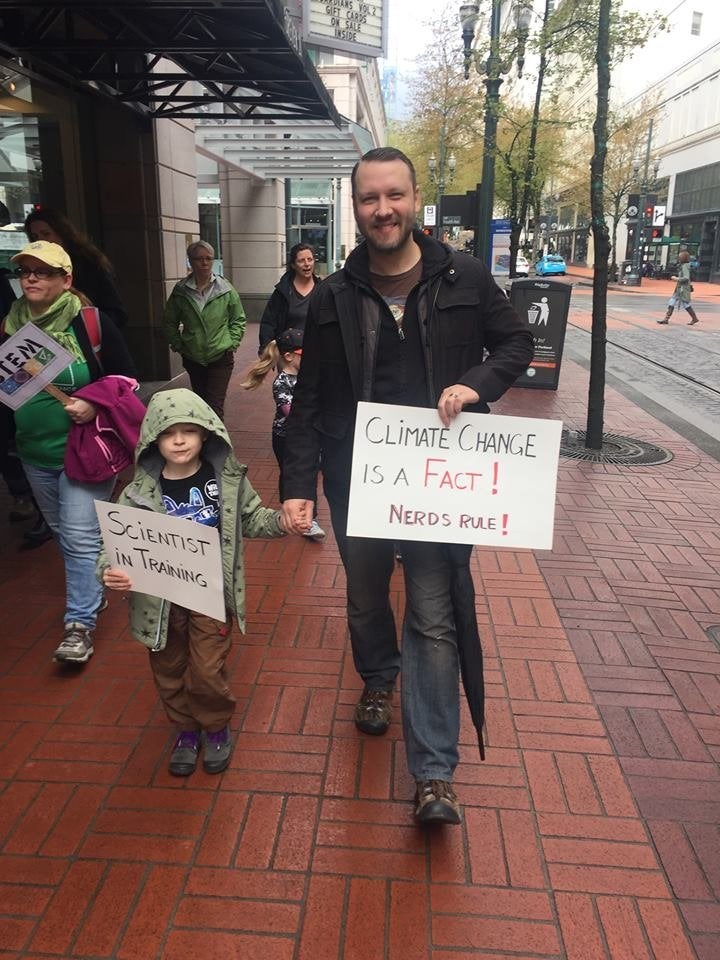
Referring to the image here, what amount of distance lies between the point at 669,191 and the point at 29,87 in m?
52.9

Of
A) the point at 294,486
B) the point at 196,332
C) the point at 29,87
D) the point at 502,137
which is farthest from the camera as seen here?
the point at 502,137

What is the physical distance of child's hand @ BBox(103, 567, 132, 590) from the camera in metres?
2.63

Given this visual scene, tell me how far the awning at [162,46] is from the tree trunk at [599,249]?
2.74m

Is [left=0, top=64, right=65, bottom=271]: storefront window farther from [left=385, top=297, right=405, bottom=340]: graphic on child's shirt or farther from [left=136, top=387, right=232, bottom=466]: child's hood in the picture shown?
[left=385, top=297, right=405, bottom=340]: graphic on child's shirt

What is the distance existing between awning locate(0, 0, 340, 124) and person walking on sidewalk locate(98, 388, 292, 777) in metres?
3.84

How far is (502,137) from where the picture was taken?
29.5 meters

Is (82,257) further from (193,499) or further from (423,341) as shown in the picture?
(423,341)

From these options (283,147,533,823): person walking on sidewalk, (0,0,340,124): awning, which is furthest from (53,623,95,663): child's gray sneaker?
(0,0,340,124): awning

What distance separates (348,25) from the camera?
995 cm

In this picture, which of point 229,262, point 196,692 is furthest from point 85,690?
point 229,262

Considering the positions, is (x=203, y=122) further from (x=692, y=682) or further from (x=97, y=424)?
(x=692, y=682)

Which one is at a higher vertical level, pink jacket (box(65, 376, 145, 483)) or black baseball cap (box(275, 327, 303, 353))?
black baseball cap (box(275, 327, 303, 353))

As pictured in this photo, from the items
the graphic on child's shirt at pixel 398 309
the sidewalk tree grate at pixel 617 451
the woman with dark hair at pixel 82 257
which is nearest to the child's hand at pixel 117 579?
the graphic on child's shirt at pixel 398 309

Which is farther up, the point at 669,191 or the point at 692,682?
the point at 669,191
